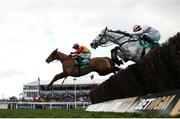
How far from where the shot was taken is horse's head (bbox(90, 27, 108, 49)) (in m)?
20.5

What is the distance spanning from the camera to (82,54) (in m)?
23.9

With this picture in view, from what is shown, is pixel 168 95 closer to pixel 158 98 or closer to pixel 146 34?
pixel 158 98

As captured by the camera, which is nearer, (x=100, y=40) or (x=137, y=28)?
(x=137, y=28)

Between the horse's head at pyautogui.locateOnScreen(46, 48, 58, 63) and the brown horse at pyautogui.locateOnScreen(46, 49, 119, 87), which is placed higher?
the horse's head at pyautogui.locateOnScreen(46, 48, 58, 63)

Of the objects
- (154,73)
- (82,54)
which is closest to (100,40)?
(82,54)

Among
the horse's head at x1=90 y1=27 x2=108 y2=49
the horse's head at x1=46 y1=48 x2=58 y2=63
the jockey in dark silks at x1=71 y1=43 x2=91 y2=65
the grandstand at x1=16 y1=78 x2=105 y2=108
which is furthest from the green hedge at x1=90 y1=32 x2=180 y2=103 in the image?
the grandstand at x1=16 y1=78 x2=105 y2=108

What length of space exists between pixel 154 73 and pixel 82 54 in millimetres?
12789

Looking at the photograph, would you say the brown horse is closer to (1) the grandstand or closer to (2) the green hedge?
(2) the green hedge

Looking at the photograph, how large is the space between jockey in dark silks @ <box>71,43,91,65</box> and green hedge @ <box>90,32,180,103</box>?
27.5 feet

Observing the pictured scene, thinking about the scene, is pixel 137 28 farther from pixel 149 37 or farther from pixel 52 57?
pixel 52 57

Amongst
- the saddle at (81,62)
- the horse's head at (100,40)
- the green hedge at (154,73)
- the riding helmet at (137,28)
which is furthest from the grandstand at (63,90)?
Answer: the green hedge at (154,73)

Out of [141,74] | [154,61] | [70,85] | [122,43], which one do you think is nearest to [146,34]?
[122,43]

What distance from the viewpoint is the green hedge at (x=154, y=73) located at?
9820 millimetres

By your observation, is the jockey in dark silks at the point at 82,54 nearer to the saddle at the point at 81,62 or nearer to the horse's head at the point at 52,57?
the saddle at the point at 81,62
